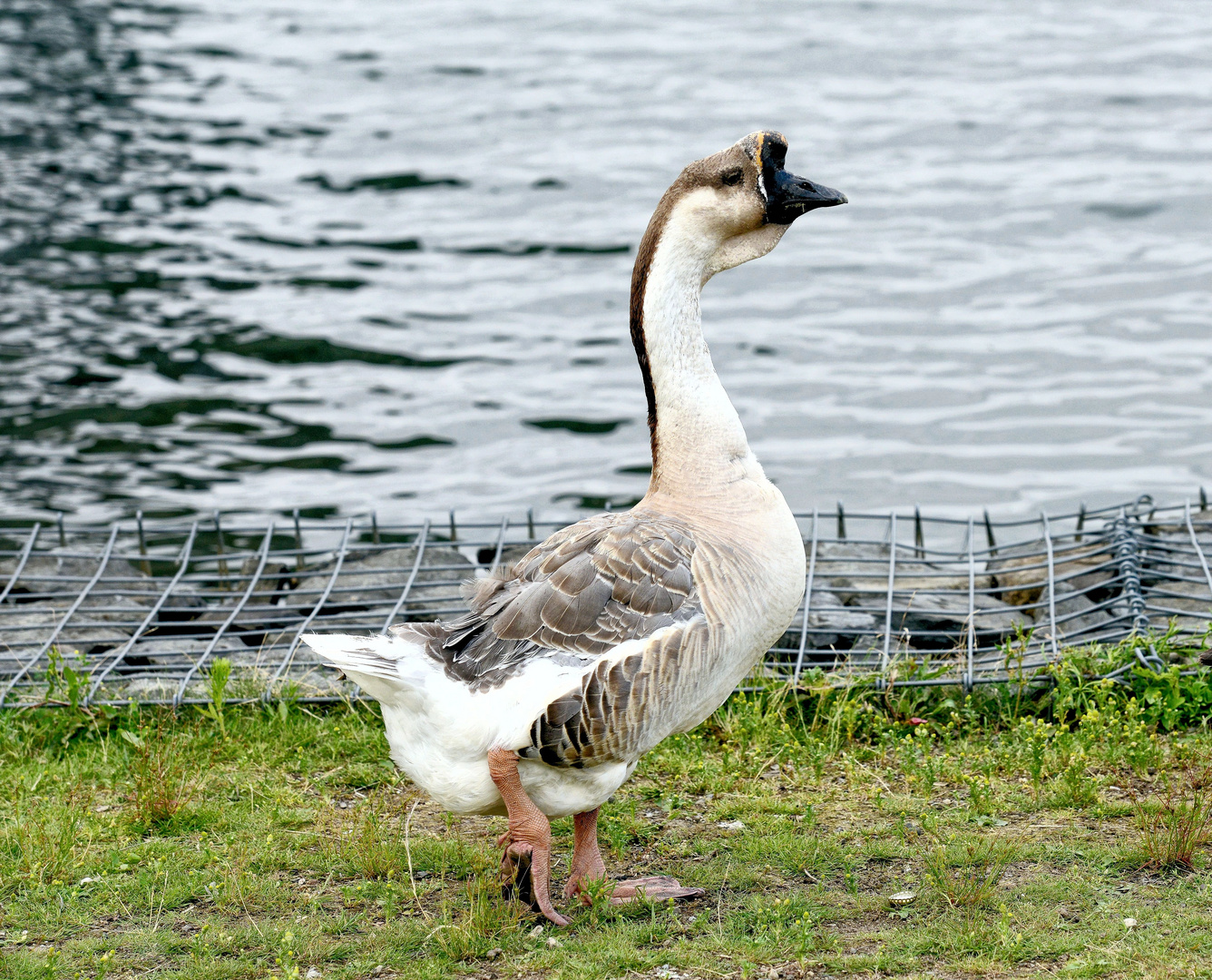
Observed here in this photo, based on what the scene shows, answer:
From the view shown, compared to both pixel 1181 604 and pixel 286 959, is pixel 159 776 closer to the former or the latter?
pixel 286 959

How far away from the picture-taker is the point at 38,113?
2805cm

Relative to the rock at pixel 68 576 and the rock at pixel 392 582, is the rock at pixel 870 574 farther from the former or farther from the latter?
the rock at pixel 68 576

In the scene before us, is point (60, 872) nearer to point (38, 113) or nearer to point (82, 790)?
point (82, 790)

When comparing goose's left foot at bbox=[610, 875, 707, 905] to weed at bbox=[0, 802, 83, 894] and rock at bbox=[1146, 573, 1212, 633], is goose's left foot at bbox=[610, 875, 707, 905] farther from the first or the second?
rock at bbox=[1146, 573, 1212, 633]

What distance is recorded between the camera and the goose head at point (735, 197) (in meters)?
5.32

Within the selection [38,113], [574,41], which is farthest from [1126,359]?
[38,113]

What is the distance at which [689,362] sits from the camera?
5480 millimetres

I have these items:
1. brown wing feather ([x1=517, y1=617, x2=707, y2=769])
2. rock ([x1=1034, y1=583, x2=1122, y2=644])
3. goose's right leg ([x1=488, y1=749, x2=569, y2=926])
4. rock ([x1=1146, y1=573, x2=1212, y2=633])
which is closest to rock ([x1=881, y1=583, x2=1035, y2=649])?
rock ([x1=1034, y1=583, x2=1122, y2=644])

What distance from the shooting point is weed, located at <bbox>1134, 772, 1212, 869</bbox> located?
17.2ft

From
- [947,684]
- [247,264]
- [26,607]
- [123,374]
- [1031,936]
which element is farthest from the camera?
[247,264]

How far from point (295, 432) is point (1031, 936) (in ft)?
38.0

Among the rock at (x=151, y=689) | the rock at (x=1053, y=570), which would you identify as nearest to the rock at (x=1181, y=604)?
the rock at (x=1053, y=570)

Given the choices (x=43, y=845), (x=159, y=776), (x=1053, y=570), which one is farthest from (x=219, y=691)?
(x=1053, y=570)

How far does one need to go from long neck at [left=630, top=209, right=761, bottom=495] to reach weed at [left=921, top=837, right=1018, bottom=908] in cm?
172
